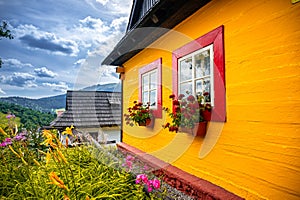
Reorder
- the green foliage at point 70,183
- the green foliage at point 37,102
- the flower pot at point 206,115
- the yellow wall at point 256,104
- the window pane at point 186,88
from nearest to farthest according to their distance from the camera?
the yellow wall at point 256,104, the green foliage at point 70,183, the flower pot at point 206,115, the window pane at point 186,88, the green foliage at point 37,102

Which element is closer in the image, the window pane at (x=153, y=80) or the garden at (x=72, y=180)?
the garden at (x=72, y=180)

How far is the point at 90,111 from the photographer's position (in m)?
8.44

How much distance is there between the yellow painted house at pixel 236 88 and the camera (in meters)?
1.43

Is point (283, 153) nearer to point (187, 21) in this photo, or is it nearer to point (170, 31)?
point (187, 21)

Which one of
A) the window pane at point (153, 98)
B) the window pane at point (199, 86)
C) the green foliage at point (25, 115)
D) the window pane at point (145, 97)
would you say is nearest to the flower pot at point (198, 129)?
the window pane at point (199, 86)

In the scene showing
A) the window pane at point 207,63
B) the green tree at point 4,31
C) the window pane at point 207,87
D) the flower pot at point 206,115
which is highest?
the green tree at point 4,31

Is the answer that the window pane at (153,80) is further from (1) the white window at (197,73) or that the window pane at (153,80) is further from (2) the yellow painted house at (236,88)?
(1) the white window at (197,73)

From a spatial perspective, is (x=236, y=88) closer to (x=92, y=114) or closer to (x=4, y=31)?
(x=4, y=31)

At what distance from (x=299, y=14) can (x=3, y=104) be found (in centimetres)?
472

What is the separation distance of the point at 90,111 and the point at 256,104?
307 inches

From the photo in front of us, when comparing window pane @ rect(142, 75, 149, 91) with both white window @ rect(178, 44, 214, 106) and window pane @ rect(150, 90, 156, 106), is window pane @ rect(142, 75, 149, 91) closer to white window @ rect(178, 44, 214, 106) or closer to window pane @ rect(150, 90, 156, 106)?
Answer: window pane @ rect(150, 90, 156, 106)

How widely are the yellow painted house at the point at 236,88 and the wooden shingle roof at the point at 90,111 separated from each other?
17.7 feet

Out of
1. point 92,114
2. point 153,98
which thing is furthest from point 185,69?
point 92,114

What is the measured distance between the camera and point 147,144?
366cm
